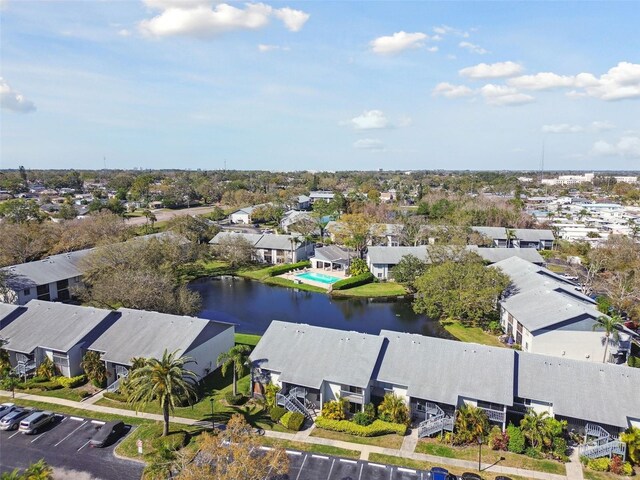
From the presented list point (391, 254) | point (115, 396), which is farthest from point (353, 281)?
point (115, 396)

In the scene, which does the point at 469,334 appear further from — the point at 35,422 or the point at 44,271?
the point at 44,271

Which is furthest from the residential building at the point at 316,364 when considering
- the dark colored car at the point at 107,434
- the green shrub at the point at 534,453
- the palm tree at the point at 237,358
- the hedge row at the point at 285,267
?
the hedge row at the point at 285,267

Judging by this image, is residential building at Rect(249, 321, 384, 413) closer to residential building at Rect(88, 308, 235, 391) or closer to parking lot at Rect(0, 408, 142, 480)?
residential building at Rect(88, 308, 235, 391)

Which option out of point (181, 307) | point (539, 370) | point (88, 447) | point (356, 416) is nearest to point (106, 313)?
point (181, 307)

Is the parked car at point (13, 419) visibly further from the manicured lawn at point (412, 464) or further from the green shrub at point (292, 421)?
the manicured lawn at point (412, 464)

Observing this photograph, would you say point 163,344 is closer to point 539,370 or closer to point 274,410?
point 274,410

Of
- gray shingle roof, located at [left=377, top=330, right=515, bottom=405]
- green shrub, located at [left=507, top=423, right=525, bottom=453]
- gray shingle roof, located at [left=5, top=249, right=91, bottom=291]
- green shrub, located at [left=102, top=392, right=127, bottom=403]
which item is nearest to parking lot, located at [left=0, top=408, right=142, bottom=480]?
green shrub, located at [left=102, top=392, right=127, bottom=403]

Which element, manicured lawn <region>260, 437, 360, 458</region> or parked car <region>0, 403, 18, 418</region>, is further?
parked car <region>0, 403, 18, 418</region>
